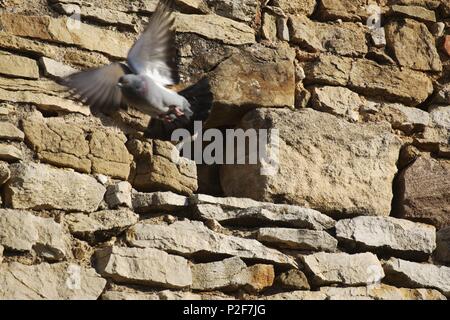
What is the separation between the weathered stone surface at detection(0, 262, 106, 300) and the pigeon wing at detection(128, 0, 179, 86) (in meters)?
1.14

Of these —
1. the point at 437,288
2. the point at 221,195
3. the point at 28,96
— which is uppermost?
the point at 28,96

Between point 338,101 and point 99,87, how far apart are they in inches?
50.4

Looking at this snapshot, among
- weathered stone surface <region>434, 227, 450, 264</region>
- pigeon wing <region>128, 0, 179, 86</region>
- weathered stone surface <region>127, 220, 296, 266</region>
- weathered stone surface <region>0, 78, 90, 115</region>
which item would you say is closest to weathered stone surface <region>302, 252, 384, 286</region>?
weathered stone surface <region>127, 220, 296, 266</region>

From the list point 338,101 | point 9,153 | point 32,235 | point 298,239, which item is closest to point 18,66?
point 9,153

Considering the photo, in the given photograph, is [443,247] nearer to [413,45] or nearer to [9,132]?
[413,45]

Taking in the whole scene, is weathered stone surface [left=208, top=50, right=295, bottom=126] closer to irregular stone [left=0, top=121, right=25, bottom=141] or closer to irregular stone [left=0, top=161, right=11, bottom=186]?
irregular stone [left=0, top=121, right=25, bottom=141]

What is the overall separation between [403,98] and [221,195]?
3.62 ft

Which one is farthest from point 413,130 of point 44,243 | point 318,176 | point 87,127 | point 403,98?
point 44,243

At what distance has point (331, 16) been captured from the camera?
243 inches

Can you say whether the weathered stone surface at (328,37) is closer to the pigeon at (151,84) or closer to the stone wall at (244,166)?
the stone wall at (244,166)

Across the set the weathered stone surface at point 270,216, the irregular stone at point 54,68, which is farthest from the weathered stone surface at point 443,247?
the irregular stone at point 54,68

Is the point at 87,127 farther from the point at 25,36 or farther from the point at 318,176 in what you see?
the point at 318,176

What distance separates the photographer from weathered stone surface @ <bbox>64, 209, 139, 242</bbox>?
5055 millimetres

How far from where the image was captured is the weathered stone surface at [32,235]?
4.82 meters
